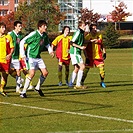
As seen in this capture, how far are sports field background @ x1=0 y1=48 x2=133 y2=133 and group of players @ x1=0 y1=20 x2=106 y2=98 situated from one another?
20.7 inches

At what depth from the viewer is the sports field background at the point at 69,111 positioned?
9.98m

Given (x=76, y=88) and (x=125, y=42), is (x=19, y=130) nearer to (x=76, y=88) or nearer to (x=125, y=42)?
(x=76, y=88)

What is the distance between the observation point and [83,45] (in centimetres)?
1838

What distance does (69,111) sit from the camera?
12.2m

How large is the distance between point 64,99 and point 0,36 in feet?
9.52

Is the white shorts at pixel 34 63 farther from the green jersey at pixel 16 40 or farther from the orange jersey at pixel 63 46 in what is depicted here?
the orange jersey at pixel 63 46

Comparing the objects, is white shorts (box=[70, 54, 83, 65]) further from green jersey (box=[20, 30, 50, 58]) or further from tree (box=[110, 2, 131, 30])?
tree (box=[110, 2, 131, 30])

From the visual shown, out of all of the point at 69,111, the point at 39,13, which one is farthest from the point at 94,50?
the point at 39,13

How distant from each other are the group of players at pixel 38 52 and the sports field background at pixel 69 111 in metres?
0.53

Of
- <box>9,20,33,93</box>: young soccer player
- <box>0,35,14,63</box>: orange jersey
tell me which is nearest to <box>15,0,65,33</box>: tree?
<box>9,20,33,93</box>: young soccer player

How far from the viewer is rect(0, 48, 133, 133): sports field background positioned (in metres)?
9.98

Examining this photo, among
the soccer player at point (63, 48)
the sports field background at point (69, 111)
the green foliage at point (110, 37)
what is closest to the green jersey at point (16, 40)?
the sports field background at point (69, 111)

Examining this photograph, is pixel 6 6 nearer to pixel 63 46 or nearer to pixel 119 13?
pixel 119 13

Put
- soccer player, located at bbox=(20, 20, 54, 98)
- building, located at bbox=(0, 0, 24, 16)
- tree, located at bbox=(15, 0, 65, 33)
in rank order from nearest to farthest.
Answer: soccer player, located at bbox=(20, 20, 54, 98) < tree, located at bbox=(15, 0, 65, 33) < building, located at bbox=(0, 0, 24, 16)
